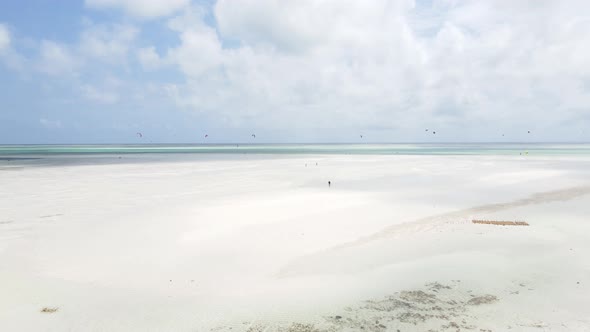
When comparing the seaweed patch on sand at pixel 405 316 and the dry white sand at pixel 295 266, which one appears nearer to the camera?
the seaweed patch on sand at pixel 405 316

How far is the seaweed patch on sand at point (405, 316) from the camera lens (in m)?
7.99

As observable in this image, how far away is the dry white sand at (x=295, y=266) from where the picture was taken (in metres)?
8.48

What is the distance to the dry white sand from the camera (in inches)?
334

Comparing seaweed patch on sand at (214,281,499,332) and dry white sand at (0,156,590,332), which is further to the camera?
dry white sand at (0,156,590,332)

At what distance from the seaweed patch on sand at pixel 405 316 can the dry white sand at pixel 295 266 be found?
0.13 ft

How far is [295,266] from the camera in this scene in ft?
39.1

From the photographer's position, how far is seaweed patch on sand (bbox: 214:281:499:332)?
314 inches

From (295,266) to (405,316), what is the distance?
172 inches

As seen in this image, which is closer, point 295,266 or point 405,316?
point 405,316

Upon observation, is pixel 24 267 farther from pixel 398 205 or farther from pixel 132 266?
pixel 398 205

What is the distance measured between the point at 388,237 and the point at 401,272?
3977mm

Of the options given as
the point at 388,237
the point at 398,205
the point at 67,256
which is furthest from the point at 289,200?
the point at 67,256

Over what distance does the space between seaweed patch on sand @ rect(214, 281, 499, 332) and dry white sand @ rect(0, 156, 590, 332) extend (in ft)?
0.13

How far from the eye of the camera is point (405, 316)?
8.41 m
